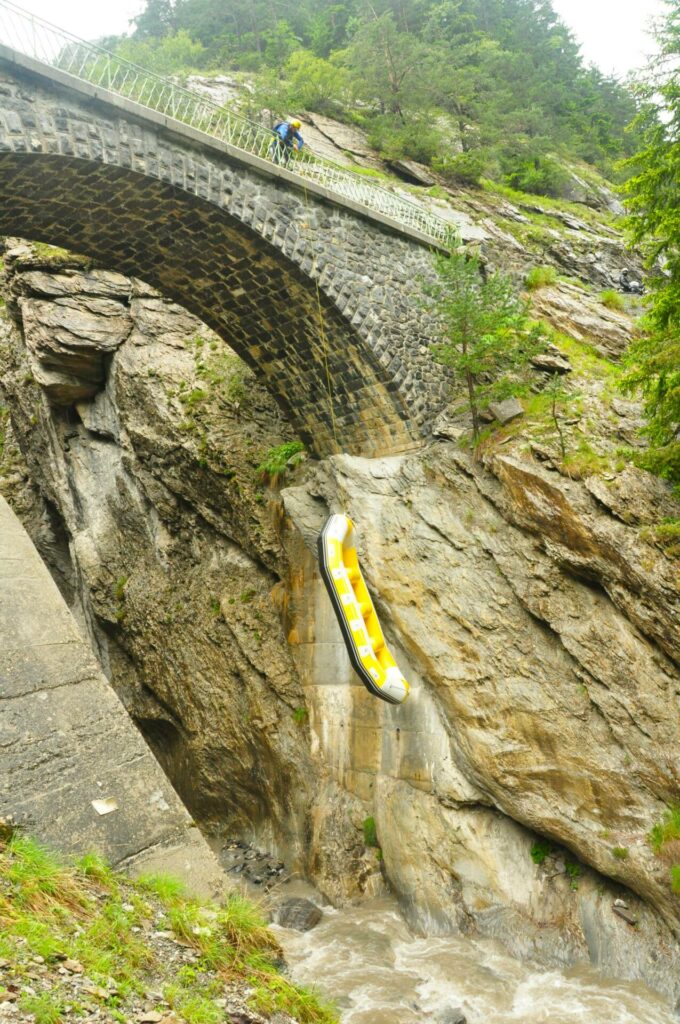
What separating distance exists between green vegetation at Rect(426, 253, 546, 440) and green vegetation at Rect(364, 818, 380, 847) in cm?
620

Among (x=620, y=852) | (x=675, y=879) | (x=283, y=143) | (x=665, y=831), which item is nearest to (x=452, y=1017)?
(x=620, y=852)

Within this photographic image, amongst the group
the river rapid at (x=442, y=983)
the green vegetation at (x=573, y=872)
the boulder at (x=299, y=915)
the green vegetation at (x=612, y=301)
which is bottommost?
the boulder at (x=299, y=915)

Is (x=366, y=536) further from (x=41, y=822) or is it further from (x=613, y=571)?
(x=41, y=822)

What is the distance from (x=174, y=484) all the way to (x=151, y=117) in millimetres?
6737

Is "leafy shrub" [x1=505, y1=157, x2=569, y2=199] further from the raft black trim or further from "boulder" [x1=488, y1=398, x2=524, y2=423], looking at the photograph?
the raft black trim

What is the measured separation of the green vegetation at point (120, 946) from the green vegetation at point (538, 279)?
12.0 metres

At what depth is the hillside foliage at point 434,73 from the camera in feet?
73.0

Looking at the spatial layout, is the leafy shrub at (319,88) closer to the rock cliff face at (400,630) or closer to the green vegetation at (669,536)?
the rock cliff face at (400,630)

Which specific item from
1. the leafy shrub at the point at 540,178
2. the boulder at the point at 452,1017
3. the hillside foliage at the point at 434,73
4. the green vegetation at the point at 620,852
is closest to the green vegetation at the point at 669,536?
the green vegetation at the point at 620,852

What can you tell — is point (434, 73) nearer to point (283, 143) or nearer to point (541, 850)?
point (283, 143)

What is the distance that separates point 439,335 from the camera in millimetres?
12734

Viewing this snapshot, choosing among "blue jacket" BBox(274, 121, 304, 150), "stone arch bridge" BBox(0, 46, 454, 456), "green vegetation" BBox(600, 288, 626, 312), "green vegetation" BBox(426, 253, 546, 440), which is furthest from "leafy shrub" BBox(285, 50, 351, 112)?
"green vegetation" BBox(426, 253, 546, 440)

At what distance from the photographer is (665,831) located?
8242 millimetres

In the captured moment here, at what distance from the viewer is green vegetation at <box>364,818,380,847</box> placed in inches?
438
